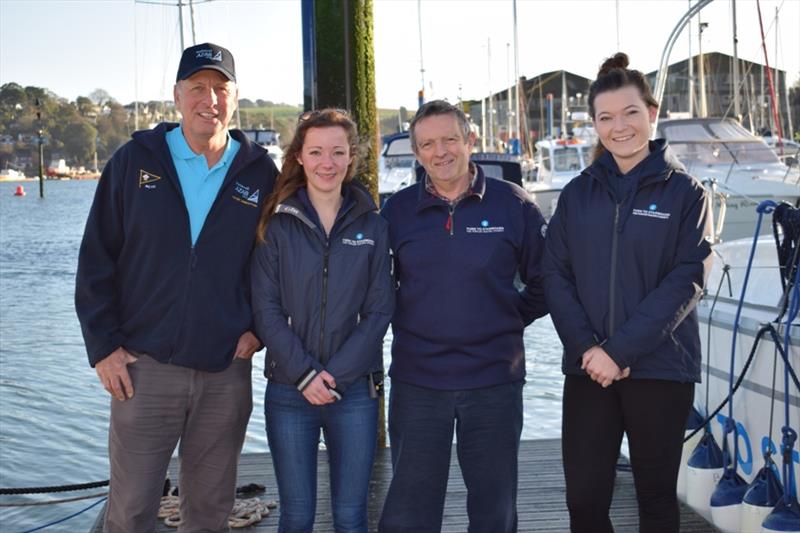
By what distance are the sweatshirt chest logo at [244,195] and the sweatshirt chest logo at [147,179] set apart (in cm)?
30

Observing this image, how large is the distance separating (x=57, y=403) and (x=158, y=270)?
805cm

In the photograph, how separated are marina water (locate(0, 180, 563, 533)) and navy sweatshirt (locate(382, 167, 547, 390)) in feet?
13.5

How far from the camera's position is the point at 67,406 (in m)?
11.2

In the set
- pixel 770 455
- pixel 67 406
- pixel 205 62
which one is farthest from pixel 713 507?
pixel 67 406

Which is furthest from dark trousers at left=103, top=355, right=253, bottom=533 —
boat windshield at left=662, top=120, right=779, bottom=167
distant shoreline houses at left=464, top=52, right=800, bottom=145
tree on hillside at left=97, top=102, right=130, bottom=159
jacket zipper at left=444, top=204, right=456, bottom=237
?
tree on hillside at left=97, top=102, right=130, bottom=159

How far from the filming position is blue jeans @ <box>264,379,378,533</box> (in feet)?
12.9

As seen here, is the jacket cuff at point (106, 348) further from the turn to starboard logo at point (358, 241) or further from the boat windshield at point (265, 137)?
the boat windshield at point (265, 137)

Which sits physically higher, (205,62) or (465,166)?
(205,62)

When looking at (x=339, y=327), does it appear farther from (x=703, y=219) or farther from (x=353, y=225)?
(x=703, y=219)

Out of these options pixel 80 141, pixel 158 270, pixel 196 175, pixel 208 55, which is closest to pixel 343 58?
pixel 208 55

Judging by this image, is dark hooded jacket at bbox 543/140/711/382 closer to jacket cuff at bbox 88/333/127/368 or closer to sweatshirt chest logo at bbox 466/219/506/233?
sweatshirt chest logo at bbox 466/219/506/233

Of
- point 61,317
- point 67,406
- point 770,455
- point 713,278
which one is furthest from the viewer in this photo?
point 61,317

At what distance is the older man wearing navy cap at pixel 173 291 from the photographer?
398cm

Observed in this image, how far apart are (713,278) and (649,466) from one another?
2821 mm
